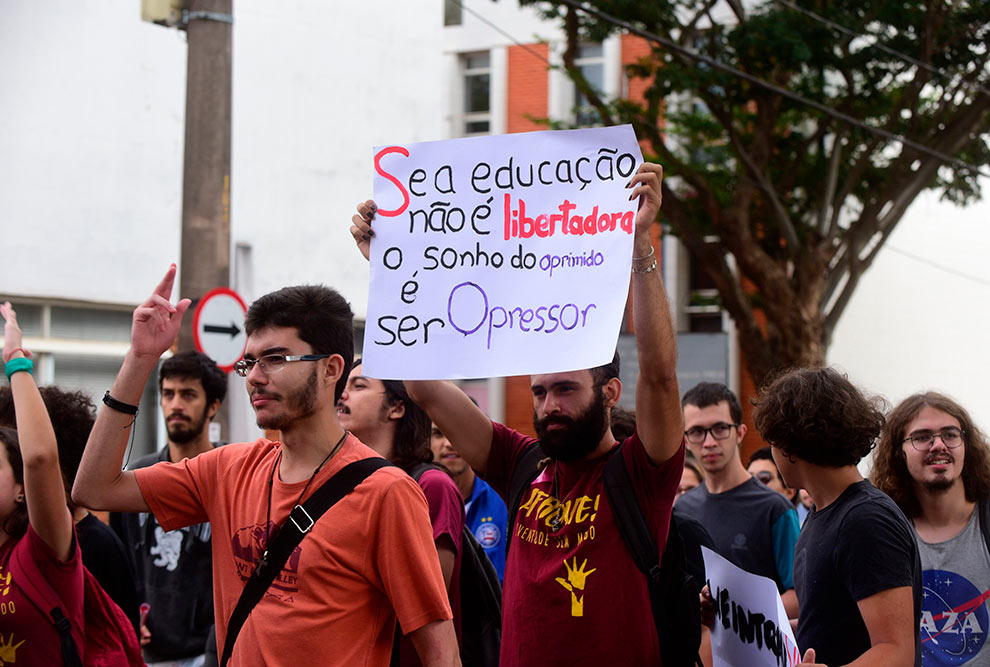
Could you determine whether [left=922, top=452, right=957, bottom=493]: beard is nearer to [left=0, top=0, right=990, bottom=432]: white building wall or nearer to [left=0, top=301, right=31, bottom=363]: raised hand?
[left=0, top=301, right=31, bottom=363]: raised hand

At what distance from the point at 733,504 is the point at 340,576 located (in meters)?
2.81

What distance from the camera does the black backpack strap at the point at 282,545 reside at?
10.5 feet

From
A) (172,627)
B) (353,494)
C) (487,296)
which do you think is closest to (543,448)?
(487,296)

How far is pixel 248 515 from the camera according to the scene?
3369 mm

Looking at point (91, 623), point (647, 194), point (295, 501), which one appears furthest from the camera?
point (91, 623)

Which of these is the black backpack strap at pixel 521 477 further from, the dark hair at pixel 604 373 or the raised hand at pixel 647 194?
the raised hand at pixel 647 194

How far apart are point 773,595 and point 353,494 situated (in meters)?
1.21

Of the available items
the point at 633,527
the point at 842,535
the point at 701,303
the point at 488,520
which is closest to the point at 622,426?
the point at 488,520

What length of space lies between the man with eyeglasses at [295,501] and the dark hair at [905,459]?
220 centimetres

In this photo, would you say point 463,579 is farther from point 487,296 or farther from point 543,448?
point 487,296

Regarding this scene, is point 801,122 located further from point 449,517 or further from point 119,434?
point 119,434

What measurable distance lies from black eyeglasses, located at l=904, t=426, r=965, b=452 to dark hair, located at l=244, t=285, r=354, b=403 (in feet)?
7.51

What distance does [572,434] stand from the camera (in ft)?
12.6

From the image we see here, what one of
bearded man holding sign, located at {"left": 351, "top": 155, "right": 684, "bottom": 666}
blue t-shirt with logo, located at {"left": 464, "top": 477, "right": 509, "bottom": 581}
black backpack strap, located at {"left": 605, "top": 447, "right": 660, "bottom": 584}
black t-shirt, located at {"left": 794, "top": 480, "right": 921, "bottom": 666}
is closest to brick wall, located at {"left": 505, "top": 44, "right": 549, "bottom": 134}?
blue t-shirt with logo, located at {"left": 464, "top": 477, "right": 509, "bottom": 581}
